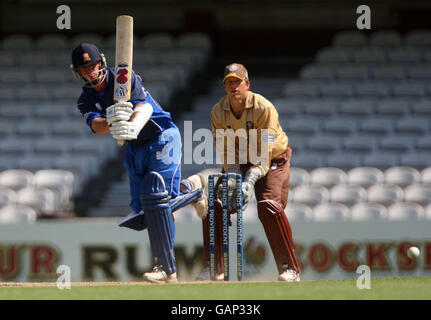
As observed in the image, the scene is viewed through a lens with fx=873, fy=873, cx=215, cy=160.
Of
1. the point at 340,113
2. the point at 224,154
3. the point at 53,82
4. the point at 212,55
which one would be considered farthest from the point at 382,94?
the point at 224,154

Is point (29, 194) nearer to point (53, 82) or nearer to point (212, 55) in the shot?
point (53, 82)

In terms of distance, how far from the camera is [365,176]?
477 inches

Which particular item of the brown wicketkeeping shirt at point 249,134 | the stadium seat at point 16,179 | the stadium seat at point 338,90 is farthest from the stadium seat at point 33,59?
the brown wicketkeeping shirt at point 249,134

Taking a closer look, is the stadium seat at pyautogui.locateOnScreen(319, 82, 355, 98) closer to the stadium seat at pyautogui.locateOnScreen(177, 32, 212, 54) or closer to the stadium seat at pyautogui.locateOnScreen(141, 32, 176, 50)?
the stadium seat at pyautogui.locateOnScreen(177, 32, 212, 54)

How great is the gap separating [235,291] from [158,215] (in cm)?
113

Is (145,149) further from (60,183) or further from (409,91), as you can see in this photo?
(409,91)

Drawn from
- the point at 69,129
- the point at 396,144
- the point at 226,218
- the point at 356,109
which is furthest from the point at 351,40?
the point at 226,218

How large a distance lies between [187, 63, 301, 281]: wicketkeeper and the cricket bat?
900 mm

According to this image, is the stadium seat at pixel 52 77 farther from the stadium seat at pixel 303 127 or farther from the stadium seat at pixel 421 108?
the stadium seat at pixel 421 108

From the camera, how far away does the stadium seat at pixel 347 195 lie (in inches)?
460

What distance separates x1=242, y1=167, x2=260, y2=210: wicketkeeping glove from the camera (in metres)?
6.84

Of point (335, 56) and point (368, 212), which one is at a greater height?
point (335, 56)

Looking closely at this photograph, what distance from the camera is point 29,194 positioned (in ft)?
39.8

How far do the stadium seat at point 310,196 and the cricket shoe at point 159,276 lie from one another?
16.5 ft
